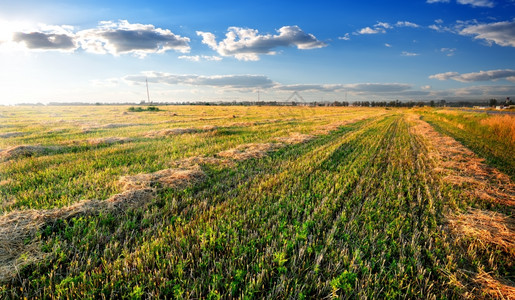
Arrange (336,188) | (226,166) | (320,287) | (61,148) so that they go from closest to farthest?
(320,287)
(336,188)
(226,166)
(61,148)

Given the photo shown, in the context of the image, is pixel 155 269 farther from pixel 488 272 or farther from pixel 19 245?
pixel 488 272

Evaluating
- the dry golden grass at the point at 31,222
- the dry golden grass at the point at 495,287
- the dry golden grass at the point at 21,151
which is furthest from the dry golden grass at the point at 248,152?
the dry golden grass at the point at 21,151

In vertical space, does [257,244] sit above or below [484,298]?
above

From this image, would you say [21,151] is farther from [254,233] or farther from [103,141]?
[254,233]

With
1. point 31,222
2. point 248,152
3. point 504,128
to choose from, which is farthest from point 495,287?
point 504,128

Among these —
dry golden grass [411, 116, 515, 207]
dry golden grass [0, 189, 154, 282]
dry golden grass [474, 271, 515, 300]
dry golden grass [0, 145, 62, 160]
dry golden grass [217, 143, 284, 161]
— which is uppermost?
dry golden grass [0, 145, 62, 160]

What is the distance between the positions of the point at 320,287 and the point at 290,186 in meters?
3.52

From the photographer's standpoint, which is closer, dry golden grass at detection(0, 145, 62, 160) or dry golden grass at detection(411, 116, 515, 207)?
dry golden grass at detection(411, 116, 515, 207)

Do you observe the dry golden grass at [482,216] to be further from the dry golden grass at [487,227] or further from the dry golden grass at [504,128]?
the dry golden grass at [504,128]

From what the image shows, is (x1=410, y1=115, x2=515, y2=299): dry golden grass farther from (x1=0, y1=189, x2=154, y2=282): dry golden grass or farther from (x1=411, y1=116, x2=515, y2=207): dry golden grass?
(x1=0, y1=189, x2=154, y2=282): dry golden grass

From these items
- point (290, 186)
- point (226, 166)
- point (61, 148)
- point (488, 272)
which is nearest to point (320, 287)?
point (488, 272)

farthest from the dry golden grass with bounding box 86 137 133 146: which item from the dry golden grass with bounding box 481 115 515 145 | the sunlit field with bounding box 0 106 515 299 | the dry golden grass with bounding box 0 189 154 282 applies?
the dry golden grass with bounding box 481 115 515 145

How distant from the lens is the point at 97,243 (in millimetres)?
3617

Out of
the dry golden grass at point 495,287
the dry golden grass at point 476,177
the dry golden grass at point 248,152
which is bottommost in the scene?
the dry golden grass at point 495,287
